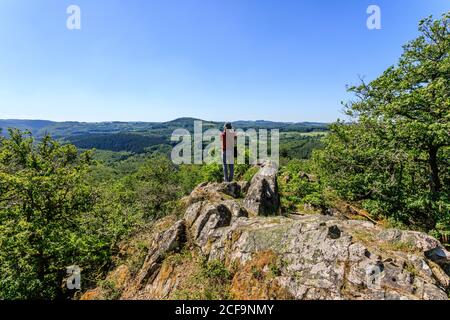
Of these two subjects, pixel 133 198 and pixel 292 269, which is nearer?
pixel 292 269

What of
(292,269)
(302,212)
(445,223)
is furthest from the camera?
(302,212)

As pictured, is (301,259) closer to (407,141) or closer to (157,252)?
(157,252)

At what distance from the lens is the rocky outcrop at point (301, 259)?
Result: 621 centimetres

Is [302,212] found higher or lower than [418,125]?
lower

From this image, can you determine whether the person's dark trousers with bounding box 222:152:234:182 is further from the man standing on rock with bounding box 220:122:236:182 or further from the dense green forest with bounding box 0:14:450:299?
the dense green forest with bounding box 0:14:450:299

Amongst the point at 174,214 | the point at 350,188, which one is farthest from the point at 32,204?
the point at 350,188

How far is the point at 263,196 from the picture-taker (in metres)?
12.9

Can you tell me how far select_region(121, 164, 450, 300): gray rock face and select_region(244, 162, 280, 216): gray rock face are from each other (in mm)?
1432

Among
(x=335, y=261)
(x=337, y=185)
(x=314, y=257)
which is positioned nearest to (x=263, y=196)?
(x=314, y=257)

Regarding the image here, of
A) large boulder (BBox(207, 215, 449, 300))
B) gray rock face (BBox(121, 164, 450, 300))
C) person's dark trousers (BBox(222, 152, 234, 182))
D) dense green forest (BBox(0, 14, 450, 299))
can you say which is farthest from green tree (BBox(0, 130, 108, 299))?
large boulder (BBox(207, 215, 449, 300))

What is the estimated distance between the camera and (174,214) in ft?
46.3

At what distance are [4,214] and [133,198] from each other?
16.5m

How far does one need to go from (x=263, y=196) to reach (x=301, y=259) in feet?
18.6
